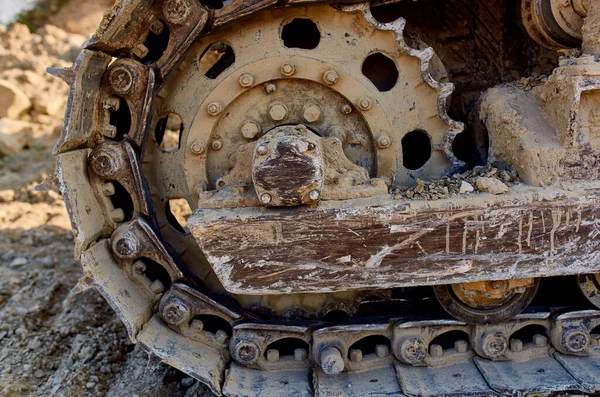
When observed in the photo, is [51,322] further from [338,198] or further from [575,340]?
[575,340]

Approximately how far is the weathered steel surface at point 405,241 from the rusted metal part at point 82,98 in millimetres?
566

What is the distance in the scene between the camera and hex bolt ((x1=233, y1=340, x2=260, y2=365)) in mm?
2303

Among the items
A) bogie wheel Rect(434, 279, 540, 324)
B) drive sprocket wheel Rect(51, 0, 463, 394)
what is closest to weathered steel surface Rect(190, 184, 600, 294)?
drive sprocket wheel Rect(51, 0, 463, 394)

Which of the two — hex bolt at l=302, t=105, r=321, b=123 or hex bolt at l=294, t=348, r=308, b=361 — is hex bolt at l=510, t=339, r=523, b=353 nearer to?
hex bolt at l=294, t=348, r=308, b=361

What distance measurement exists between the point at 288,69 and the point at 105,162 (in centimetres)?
83

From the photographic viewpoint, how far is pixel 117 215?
2.34 m

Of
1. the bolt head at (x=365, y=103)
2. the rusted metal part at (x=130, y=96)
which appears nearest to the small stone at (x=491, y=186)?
the bolt head at (x=365, y=103)

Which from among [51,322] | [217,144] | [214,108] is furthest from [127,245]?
[51,322]

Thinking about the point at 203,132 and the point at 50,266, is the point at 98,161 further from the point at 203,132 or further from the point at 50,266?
the point at 50,266

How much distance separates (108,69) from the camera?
220cm

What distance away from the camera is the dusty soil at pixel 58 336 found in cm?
250

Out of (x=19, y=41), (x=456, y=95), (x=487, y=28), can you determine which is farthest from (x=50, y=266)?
(x=19, y=41)

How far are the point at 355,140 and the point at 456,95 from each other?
69 centimetres

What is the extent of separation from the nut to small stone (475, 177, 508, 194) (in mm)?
1279
